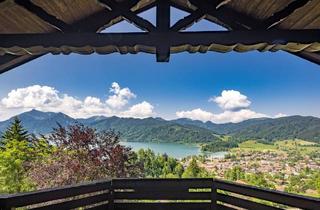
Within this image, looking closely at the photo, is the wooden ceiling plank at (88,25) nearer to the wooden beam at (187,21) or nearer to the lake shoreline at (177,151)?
the wooden beam at (187,21)

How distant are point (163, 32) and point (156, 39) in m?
0.09

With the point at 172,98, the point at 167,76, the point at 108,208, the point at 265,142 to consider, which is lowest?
the point at 108,208

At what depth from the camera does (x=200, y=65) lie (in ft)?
86.3

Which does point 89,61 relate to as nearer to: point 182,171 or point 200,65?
point 200,65

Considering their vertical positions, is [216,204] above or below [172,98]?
below

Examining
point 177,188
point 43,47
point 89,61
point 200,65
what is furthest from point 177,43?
point 89,61

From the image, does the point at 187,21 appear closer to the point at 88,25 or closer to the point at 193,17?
the point at 193,17

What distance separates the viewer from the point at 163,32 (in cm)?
297

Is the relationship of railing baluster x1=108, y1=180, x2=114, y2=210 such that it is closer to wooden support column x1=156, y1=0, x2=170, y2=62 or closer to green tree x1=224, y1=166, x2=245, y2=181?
wooden support column x1=156, y1=0, x2=170, y2=62

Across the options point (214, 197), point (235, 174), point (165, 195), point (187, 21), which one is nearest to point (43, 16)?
point (187, 21)

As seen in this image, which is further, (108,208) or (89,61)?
(89,61)

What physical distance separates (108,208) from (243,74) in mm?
22654

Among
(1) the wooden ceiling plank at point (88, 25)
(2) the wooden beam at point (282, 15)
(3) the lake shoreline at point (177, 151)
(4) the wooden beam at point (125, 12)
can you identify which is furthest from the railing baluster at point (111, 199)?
(3) the lake shoreline at point (177, 151)

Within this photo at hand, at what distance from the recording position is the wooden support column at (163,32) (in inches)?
116
